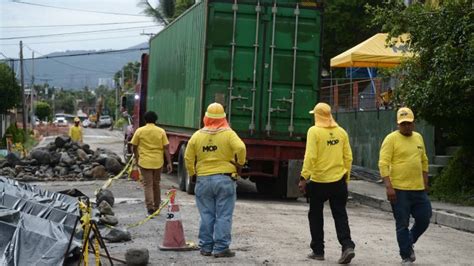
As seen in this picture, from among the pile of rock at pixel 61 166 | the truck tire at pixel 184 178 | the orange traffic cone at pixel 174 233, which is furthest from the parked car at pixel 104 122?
the orange traffic cone at pixel 174 233

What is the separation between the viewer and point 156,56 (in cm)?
2123

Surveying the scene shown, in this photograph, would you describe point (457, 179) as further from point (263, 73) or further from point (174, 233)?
point (174, 233)

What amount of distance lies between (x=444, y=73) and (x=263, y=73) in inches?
140

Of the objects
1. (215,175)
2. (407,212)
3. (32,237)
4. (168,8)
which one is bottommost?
(32,237)

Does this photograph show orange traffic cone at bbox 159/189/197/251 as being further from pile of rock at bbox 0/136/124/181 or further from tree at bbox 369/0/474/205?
pile of rock at bbox 0/136/124/181

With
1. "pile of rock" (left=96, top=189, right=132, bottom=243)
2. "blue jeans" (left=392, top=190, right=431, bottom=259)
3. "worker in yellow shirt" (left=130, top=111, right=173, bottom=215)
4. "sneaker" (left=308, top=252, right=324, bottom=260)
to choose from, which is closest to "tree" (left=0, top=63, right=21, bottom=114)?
"worker in yellow shirt" (left=130, top=111, right=173, bottom=215)

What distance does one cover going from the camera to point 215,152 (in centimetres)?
862

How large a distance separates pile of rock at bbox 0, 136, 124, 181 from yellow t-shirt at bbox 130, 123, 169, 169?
332 inches

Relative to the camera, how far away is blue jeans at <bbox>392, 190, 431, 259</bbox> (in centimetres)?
819

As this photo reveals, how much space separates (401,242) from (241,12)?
787 cm

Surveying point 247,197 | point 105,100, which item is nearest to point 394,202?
point 247,197

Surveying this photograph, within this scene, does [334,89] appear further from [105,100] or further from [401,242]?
[105,100]

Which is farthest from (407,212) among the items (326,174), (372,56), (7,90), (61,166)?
(7,90)

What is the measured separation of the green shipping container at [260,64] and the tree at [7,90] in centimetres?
3294
